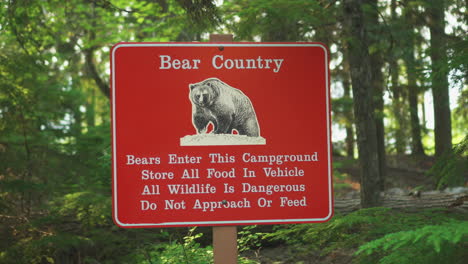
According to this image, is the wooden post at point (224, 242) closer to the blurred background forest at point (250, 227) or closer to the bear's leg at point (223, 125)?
the bear's leg at point (223, 125)

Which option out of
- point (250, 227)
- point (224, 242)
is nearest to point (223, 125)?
point (224, 242)

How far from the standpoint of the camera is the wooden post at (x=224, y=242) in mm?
3031

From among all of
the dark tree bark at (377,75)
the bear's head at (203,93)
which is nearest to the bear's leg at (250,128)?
the bear's head at (203,93)

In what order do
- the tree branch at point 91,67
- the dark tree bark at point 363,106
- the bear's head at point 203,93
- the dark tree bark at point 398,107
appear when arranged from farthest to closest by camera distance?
the tree branch at point 91,67 → the dark tree bark at point 398,107 → the dark tree bark at point 363,106 → the bear's head at point 203,93

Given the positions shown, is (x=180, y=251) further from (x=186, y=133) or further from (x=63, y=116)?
(x=63, y=116)

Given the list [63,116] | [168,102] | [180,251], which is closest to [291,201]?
[168,102]

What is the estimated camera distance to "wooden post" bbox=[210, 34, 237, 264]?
3031 millimetres

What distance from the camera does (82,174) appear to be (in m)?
7.21

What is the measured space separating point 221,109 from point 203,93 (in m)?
0.17

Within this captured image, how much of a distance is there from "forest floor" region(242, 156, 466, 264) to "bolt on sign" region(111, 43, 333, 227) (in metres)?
1.54

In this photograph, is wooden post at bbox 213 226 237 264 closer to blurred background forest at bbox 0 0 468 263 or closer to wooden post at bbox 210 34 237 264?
wooden post at bbox 210 34 237 264

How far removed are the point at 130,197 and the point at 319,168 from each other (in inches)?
51.2

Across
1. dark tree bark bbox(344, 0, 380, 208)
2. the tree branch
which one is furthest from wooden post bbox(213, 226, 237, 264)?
the tree branch

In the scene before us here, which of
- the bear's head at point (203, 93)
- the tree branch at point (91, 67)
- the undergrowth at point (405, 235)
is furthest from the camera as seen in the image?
the tree branch at point (91, 67)
